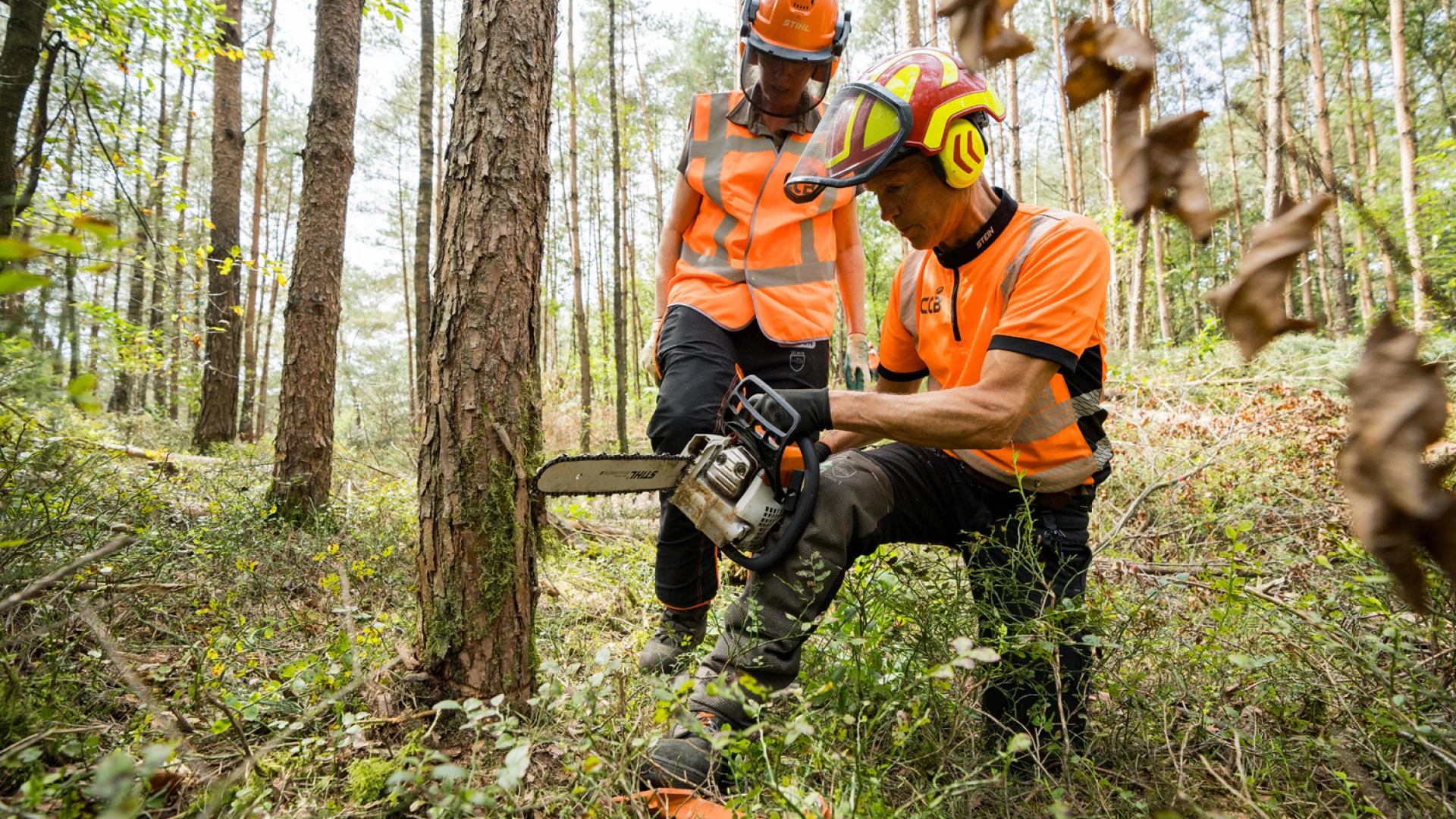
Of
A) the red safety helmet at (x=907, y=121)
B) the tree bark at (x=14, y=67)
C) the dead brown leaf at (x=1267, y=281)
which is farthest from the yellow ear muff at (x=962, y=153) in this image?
the tree bark at (x=14, y=67)

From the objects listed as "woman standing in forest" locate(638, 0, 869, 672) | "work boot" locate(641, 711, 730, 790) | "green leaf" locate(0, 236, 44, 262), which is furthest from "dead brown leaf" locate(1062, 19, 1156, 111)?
"woman standing in forest" locate(638, 0, 869, 672)

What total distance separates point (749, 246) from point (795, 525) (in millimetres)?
1349

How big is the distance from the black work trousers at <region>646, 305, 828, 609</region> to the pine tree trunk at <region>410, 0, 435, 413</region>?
4.86 meters

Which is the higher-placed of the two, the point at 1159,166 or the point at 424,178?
the point at 424,178

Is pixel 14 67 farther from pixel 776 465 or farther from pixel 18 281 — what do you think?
pixel 776 465

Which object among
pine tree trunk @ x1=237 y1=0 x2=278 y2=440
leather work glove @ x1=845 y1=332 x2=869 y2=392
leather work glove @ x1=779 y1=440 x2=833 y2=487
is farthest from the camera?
pine tree trunk @ x1=237 y1=0 x2=278 y2=440

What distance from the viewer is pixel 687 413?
2508 millimetres

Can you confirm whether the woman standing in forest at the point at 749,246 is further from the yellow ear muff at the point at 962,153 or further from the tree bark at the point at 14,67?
the tree bark at the point at 14,67

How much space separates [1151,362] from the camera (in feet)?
33.8

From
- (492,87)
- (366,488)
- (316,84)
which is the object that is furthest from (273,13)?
(492,87)

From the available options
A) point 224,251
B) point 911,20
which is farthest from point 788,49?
point 911,20

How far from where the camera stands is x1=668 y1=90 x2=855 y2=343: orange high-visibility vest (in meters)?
2.81

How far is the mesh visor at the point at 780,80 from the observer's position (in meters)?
2.82

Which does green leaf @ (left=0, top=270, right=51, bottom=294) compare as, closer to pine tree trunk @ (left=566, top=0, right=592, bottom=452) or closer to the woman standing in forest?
the woman standing in forest
